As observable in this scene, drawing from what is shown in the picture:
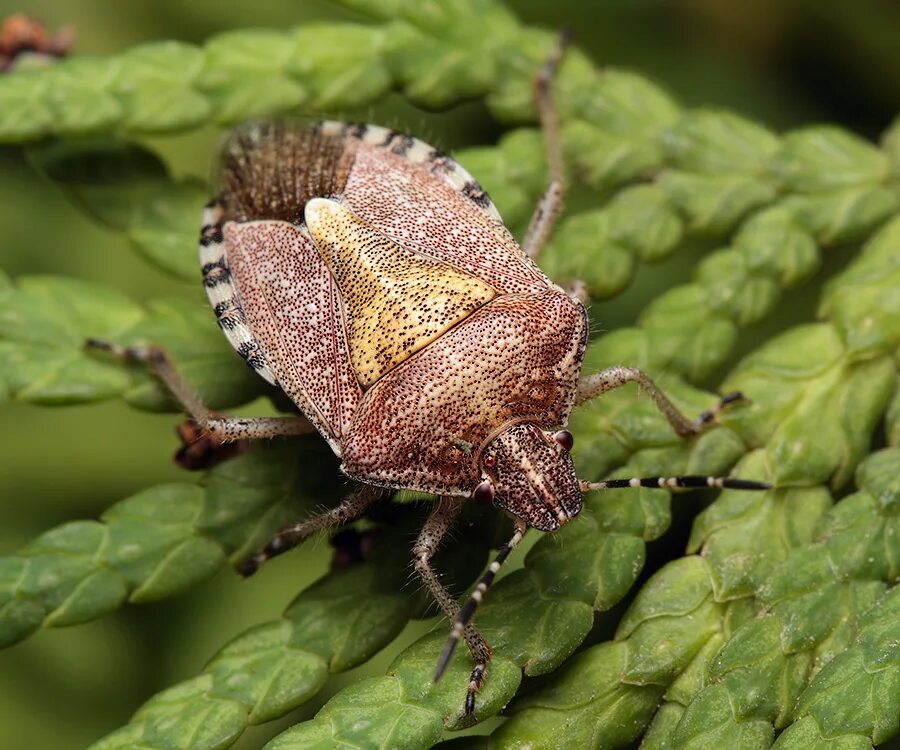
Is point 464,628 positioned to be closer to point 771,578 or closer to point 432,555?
point 432,555

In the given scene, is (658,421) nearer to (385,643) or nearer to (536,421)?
(536,421)

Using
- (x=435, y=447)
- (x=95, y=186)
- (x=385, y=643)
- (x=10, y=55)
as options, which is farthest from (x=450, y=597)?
(x=10, y=55)

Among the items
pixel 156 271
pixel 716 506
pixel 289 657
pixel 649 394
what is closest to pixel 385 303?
pixel 649 394

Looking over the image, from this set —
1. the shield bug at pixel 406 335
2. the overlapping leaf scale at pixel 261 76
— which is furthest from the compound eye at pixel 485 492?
the overlapping leaf scale at pixel 261 76

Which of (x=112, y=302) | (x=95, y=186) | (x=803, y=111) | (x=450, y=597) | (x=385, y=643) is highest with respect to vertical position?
(x=803, y=111)

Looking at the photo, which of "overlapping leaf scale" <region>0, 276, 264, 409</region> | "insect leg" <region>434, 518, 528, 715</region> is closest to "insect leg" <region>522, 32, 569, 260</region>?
"overlapping leaf scale" <region>0, 276, 264, 409</region>

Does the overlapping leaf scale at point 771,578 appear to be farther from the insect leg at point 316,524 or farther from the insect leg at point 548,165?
the insect leg at point 548,165

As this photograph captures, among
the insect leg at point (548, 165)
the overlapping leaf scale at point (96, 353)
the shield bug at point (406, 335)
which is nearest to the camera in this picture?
the shield bug at point (406, 335)

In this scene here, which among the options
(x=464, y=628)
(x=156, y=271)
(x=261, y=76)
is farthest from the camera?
(x=156, y=271)
